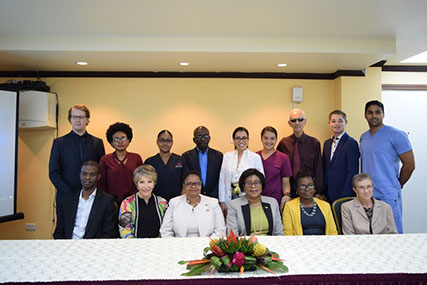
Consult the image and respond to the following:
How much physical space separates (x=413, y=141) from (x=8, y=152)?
16.2ft

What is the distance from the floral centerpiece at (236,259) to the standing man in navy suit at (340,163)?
204 centimetres

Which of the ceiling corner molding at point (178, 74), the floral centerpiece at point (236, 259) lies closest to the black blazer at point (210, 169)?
the ceiling corner molding at point (178, 74)

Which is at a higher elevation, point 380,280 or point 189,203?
point 189,203

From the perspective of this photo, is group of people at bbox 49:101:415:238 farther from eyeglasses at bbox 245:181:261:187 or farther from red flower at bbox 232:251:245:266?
red flower at bbox 232:251:245:266

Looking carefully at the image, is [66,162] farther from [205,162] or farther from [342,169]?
[342,169]

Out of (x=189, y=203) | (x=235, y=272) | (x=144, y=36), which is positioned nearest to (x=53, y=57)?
(x=144, y=36)

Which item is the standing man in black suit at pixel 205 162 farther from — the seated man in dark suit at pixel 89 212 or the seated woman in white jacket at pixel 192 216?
the seated man in dark suit at pixel 89 212

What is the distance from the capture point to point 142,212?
9.38 ft

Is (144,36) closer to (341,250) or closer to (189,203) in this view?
(189,203)

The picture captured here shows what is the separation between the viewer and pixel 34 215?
437 cm

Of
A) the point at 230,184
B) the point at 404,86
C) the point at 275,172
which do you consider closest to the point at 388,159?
the point at 275,172

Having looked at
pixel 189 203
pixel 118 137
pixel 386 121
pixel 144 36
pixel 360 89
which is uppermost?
pixel 144 36

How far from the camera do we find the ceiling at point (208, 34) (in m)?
2.81

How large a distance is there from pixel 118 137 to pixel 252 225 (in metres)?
1.52
